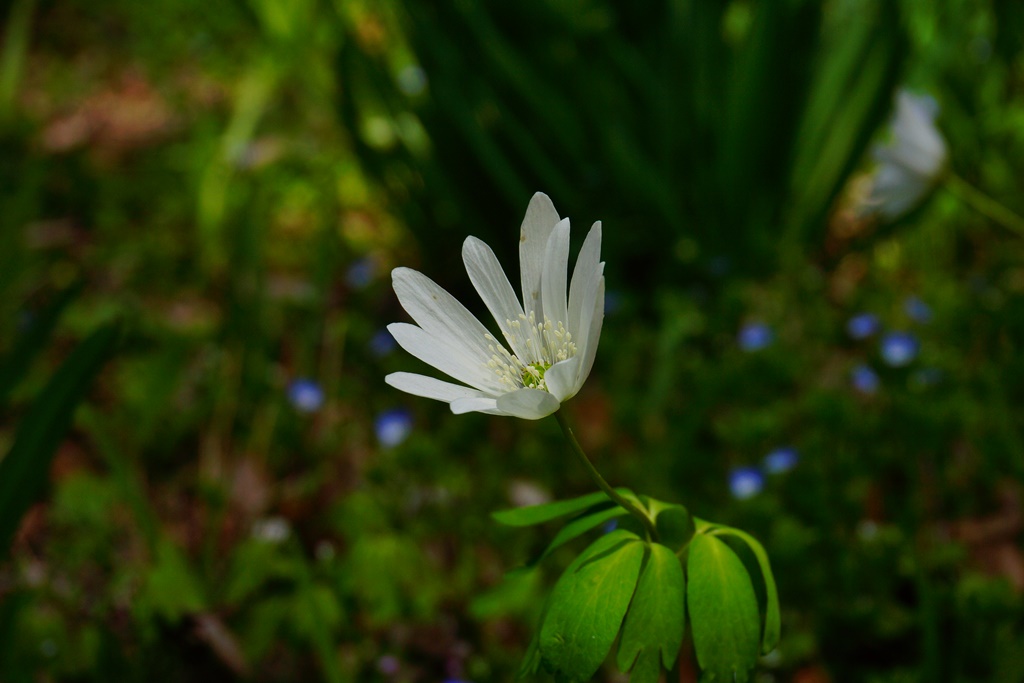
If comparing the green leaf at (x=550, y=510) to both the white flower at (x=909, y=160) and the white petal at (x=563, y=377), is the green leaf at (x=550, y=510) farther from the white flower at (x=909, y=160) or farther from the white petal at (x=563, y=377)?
the white flower at (x=909, y=160)

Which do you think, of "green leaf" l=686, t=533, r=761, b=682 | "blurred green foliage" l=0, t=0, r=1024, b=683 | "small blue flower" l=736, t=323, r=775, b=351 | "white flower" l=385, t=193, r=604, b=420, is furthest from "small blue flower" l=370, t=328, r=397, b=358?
"green leaf" l=686, t=533, r=761, b=682

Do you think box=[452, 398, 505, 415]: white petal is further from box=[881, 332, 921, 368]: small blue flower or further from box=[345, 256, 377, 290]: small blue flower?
box=[345, 256, 377, 290]: small blue flower

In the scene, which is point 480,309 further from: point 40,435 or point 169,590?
point 40,435

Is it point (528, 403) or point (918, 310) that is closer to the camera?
point (528, 403)

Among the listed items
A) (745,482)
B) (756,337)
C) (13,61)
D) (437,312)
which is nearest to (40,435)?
(437,312)

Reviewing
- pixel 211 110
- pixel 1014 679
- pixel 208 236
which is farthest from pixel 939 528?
pixel 211 110

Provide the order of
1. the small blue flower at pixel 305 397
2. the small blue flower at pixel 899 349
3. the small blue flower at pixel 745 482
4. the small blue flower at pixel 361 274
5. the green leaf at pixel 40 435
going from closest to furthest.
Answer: the green leaf at pixel 40 435 → the small blue flower at pixel 745 482 → the small blue flower at pixel 899 349 → the small blue flower at pixel 305 397 → the small blue flower at pixel 361 274

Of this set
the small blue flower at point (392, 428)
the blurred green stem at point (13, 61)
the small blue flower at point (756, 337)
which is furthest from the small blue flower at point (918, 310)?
the blurred green stem at point (13, 61)
